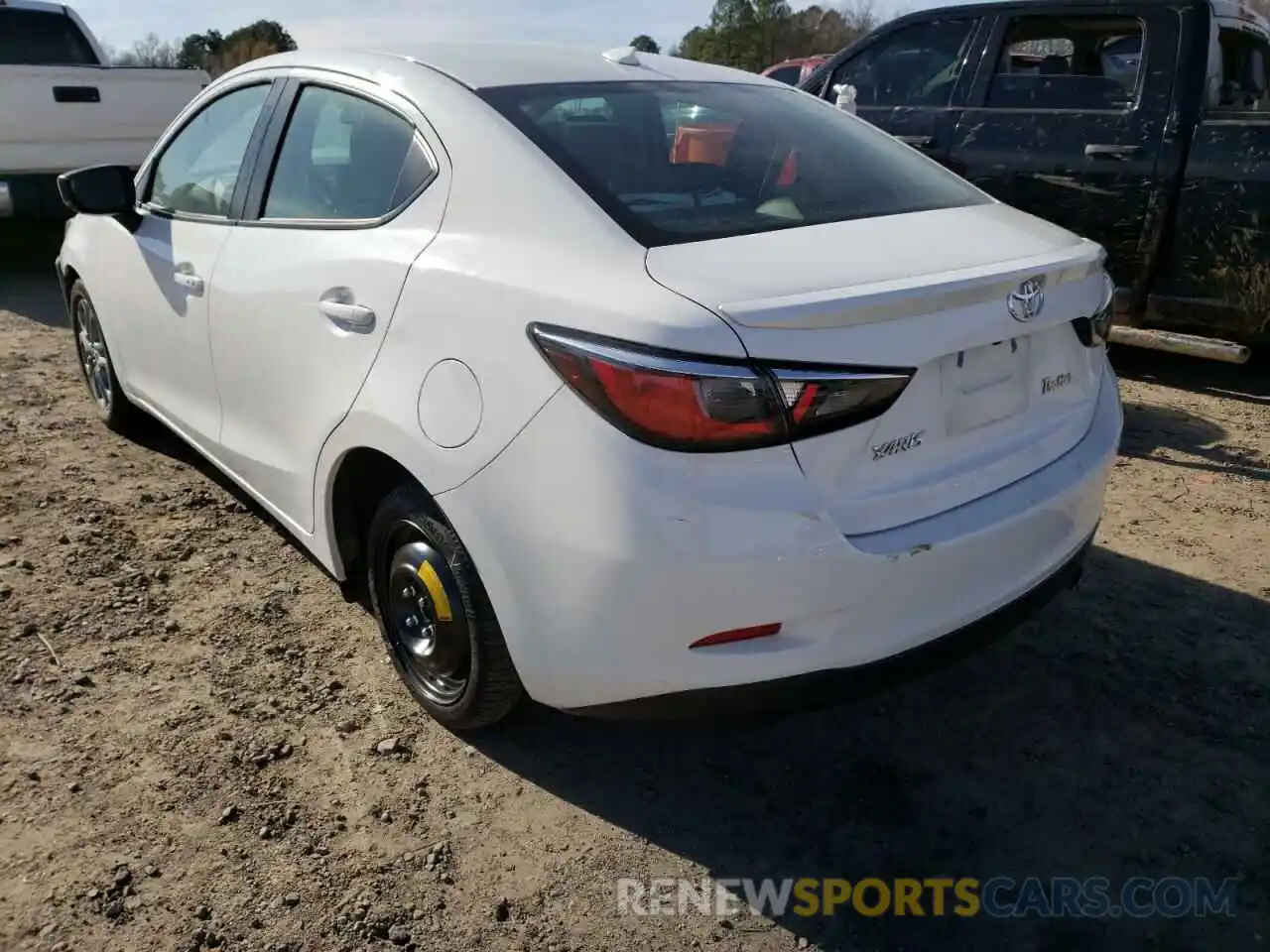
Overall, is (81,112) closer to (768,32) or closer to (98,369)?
(98,369)

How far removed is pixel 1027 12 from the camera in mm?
5715

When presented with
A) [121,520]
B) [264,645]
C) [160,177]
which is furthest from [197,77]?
[264,645]

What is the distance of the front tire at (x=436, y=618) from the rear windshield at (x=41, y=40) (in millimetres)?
8044

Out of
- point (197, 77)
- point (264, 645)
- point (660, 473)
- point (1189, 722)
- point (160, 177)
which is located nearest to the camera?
point (660, 473)

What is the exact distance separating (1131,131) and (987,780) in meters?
3.91

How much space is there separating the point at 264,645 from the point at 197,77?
245 inches

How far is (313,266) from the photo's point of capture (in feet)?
9.05

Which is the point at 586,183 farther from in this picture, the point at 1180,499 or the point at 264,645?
the point at 1180,499

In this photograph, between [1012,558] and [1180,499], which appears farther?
[1180,499]

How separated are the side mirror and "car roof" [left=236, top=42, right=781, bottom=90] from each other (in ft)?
2.74

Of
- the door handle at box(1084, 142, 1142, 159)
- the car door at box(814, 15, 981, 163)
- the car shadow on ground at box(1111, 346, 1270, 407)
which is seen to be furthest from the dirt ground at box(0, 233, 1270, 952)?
the car door at box(814, 15, 981, 163)

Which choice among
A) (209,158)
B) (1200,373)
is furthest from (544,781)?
(1200,373)

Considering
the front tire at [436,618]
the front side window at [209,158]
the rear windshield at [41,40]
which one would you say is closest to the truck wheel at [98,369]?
the front side window at [209,158]

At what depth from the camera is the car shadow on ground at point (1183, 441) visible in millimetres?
4484
